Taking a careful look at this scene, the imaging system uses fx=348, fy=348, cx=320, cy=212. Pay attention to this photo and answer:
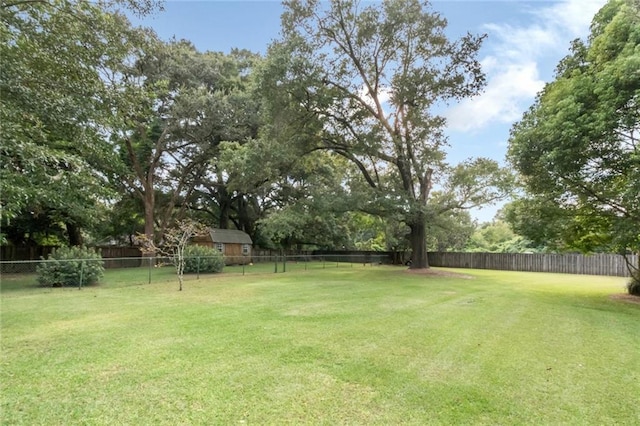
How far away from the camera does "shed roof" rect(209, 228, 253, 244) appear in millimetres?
24453

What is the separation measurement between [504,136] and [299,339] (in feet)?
38.7

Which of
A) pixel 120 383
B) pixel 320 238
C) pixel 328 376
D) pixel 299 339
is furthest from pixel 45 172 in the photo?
pixel 320 238

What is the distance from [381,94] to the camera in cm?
1808

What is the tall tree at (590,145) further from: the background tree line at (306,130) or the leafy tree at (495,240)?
the leafy tree at (495,240)

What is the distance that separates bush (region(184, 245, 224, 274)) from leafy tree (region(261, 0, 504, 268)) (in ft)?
22.5

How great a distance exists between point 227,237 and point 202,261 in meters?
8.34

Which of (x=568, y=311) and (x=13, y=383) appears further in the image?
(x=568, y=311)

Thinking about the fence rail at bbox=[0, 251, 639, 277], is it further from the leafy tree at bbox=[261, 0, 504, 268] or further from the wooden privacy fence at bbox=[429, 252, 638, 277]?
the leafy tree at bbox=[261, 0, 504, 268]

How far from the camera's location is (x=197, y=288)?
11883mm

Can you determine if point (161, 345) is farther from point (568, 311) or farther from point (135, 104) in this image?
point (568, 311)

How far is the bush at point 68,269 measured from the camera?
11555 mm

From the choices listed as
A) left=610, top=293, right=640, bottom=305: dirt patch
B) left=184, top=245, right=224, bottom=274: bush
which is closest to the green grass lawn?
left=610, top=293, right=640, bottom=305: dirt patch

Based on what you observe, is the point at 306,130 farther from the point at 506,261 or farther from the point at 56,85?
the point at 506,261

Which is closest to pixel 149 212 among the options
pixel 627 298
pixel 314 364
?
pixel 314 364
